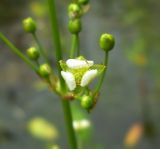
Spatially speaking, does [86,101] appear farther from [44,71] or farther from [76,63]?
[44,71]

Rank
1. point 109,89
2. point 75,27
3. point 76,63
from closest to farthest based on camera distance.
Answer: point 76,63
point 75,27
point 109,89

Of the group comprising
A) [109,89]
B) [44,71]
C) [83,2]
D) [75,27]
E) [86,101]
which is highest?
[109,89]

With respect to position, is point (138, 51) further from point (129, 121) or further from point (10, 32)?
point (10, 32)

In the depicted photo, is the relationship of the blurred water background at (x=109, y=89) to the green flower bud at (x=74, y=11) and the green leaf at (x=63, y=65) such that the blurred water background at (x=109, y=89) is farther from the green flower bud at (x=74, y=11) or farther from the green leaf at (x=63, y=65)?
the green leaf at (x=63, y=65)

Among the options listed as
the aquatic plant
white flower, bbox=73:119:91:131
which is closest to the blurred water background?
white flower, bbox=73:119:91:131

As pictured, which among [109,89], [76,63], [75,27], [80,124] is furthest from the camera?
[109,89]

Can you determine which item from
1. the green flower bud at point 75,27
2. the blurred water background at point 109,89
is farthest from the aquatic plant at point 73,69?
the blurred water background at point 109,89

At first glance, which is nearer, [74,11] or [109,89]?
[74,11]

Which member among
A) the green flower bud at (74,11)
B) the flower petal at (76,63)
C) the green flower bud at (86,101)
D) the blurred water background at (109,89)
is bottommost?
the green flower bud at (86,101)

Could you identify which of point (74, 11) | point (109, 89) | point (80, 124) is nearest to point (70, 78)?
point (74, 11)
